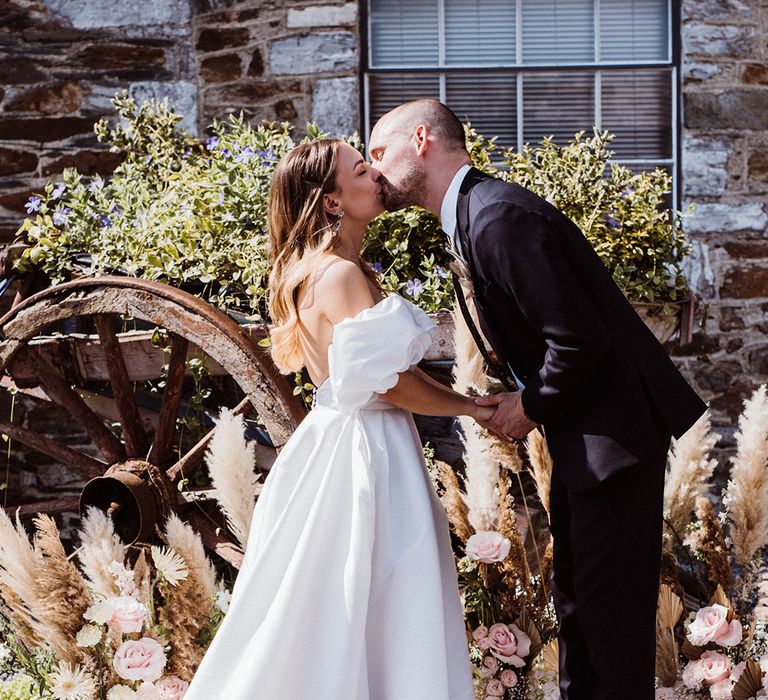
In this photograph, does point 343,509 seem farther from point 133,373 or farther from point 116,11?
point 116,11

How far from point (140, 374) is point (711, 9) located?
3451mm

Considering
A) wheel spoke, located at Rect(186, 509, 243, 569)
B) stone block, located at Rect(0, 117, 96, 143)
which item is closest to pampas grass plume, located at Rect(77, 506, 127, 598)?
wheel spoke, located at Rect(186, 509, 243, 569)

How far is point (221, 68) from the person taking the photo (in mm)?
5016

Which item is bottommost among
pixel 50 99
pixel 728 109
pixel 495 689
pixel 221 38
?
pixel 495 689

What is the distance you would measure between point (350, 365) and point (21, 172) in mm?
3455

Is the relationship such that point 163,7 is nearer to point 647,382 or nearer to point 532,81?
point 532,81

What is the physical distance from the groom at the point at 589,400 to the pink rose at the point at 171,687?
1075 mm

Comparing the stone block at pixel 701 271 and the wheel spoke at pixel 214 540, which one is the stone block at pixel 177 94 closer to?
the wheel spoke at pixel 214 540

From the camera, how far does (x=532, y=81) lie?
509 centimetres

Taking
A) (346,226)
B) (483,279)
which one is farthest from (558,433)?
(346,226)

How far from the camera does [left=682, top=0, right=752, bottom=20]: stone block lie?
15.9 feet

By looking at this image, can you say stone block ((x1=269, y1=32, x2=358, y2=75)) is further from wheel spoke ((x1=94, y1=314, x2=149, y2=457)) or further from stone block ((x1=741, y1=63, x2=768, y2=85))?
wheel spoke ((x1=94, y1=314, x2=149, y2=457))

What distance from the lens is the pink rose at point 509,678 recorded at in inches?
109

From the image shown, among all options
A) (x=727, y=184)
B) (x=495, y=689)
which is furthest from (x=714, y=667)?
(x=727, y=184)
